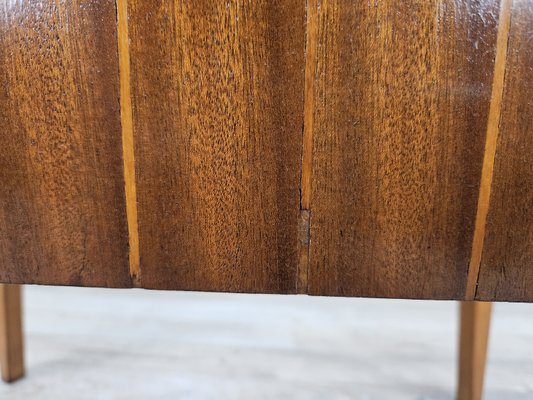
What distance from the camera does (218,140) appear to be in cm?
42

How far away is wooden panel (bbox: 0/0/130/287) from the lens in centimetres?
41

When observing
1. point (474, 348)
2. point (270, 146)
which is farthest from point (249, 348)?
point (270, 146)

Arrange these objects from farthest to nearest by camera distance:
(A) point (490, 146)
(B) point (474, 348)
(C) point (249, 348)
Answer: (C) point (249, 348) → (B) point (474, 348) → (A) point (490, 146)

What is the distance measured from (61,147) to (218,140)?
113 millimetres

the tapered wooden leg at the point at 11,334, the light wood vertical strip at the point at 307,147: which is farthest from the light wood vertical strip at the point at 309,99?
the tapered wooden leg at the point at 11,334

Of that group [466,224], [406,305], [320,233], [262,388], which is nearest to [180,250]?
[320,233]

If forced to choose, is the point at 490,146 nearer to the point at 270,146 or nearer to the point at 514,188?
the point at 514,188

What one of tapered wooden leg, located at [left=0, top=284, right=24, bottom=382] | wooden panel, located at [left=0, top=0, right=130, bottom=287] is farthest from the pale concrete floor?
wooden panel, located at [left=0, top=0, right=130, bottom=287]

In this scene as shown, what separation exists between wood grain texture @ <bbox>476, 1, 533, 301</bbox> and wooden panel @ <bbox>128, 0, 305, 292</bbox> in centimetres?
14

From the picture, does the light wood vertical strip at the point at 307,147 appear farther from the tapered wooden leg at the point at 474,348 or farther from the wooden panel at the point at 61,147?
the tapered wooden leg at the point at 474,348

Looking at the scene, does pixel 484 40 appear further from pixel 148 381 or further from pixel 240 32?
pixel 148 381

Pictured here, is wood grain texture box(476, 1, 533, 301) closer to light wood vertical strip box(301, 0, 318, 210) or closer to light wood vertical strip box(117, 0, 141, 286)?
light wood vertical strip box(301, 0, 318, 210)

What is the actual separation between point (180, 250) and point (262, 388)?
0.46 metres

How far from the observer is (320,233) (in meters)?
0.43
